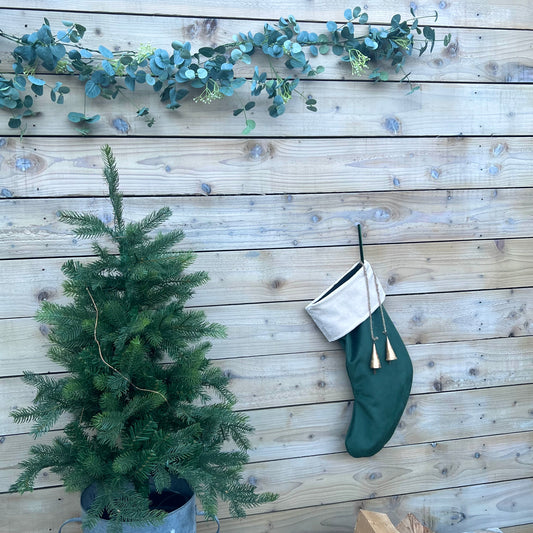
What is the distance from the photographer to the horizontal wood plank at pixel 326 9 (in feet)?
5.32

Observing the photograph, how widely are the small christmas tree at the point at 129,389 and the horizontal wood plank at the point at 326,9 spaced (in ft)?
1.87

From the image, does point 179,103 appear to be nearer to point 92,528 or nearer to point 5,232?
point 5,232

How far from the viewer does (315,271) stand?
183cm

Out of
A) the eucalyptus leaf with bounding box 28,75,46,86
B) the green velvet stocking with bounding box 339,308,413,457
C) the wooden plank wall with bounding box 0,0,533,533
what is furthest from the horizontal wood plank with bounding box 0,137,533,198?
the green velvet stocking with bounding box 339,308,413,457

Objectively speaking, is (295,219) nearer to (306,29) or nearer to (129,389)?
(306,29)

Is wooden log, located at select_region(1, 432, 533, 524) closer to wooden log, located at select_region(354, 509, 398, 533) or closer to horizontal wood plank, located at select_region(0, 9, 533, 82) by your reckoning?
wooden log, located at select_region(354, 509, 398, 533)

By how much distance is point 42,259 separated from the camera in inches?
64.4

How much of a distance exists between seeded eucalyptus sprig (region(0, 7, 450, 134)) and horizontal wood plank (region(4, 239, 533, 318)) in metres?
0.40

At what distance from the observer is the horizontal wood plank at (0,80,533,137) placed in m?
1.64

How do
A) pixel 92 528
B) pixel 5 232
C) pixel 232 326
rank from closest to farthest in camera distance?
pixel 92 528, pixel 5 232, pixel 232 326

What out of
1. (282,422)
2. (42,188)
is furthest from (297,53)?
(282,422)

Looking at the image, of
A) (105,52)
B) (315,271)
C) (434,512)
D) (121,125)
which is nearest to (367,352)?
(315,271)

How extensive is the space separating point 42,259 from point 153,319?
50 cm

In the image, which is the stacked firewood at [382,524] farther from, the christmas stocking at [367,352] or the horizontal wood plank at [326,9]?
the horizontal wood plank at [326,9]
